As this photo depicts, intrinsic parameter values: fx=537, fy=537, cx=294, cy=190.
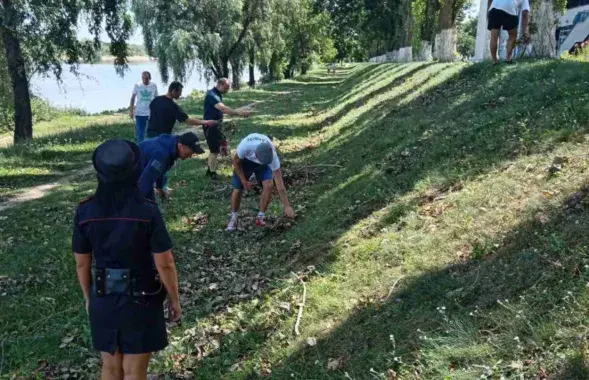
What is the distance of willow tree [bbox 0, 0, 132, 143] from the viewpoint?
44.8 ft

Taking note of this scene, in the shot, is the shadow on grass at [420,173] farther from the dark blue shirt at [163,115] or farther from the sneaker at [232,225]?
the dark blue shirt at [163,115]

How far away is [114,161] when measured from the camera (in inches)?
112

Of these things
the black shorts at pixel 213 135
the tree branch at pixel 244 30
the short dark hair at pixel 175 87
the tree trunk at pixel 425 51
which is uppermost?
the tree branch at pixel 244 30

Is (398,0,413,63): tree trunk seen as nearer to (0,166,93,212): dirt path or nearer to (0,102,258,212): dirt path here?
(0,102,258,212): dirt path

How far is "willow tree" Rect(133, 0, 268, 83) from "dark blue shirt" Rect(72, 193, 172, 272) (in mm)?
27177

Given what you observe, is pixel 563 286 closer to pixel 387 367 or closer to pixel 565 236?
pixel 565 236

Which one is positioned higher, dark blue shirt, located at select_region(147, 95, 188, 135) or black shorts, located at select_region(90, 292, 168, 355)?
dark blue shirt, located at select_region(147, 95, 188, 135)

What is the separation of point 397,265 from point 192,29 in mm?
28375

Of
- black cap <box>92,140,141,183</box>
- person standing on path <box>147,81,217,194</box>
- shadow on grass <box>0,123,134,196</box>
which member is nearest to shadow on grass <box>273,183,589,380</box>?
black cap <box>92,140,141,183</box>

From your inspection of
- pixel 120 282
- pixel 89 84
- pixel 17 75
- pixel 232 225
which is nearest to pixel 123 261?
pixel 120 282

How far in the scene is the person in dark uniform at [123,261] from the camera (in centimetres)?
295

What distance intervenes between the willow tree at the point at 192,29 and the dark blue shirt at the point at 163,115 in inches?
829

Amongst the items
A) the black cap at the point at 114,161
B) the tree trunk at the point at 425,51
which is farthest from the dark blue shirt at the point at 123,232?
the tree trunk at the point at 425,51

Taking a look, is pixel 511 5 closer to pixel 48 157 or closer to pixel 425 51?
pixel 48 157
